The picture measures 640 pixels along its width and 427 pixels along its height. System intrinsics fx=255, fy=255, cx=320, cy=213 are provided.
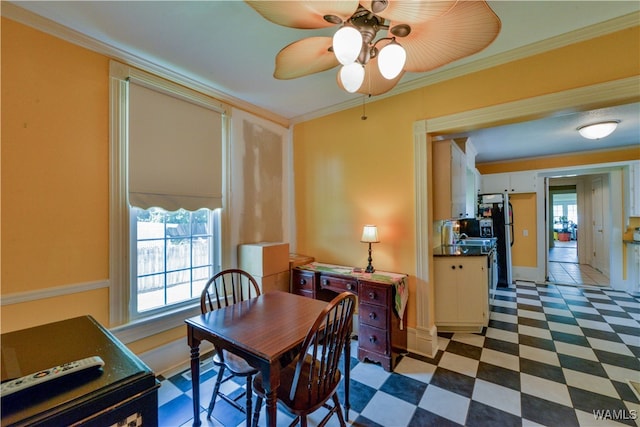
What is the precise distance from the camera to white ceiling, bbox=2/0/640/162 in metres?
1.65

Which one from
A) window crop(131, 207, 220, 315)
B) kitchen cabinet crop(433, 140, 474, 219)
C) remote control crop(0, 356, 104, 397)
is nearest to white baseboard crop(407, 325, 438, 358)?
kitchen cabinet crop(433, 140, 474, 219)

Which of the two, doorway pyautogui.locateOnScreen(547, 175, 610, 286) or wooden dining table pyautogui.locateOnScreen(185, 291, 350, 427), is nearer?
wooden dining table pyautogui.locateOnScreen(185, 291, 350, 427)

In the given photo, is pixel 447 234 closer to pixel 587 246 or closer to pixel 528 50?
pixel 528 50

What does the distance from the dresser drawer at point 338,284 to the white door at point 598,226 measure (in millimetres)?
6004

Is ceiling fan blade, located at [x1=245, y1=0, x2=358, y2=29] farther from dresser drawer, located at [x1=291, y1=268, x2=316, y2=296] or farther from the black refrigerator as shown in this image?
the black refrigerator

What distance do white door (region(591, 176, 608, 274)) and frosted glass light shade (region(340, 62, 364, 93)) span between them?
22.5 ft

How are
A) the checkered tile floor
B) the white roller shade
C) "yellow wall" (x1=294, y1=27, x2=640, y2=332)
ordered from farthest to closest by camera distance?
the white roller shade < "yellow wall" (x1=294, y1=27, x2=640, y2=332) < the checkered tile floor

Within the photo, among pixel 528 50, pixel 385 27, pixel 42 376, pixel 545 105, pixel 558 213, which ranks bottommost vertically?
pixel 42 376

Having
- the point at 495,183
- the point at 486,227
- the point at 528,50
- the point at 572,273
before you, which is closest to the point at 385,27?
the point at 528,50

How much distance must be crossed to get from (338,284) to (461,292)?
1.46 m

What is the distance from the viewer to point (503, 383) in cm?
206

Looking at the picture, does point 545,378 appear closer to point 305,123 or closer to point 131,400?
point 131,400

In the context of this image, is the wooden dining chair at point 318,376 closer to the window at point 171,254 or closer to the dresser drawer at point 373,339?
the dresser drawer at point 373,339

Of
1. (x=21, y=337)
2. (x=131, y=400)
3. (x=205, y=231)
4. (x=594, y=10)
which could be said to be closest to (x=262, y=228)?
(x=205, y=231)
